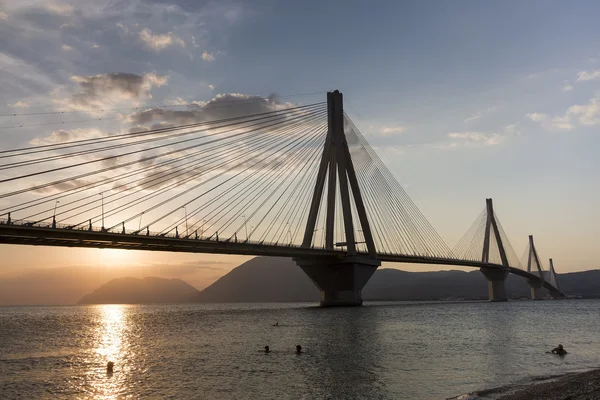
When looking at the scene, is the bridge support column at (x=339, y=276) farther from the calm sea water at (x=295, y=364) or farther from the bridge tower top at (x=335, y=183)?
the calm sea water at (x=295, y=364)

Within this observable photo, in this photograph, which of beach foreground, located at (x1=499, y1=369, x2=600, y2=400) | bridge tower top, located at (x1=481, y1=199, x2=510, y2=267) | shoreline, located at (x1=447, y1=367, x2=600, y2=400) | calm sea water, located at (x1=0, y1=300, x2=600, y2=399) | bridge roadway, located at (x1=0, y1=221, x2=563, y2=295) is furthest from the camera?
bridge tower top, located at (x1=481, y1=199, x2=510, y2=267)

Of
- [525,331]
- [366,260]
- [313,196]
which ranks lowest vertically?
[525,331]

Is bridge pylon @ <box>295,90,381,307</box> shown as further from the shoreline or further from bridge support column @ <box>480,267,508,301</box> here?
bridge support column @ <box>480,267,508,301</box>

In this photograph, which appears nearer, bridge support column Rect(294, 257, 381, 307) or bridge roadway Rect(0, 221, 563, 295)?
bridge roadway Rect(0, 221, 563, 295)

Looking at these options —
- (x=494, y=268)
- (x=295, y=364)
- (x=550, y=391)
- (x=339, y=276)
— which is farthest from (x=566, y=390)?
(x=494, y=268)

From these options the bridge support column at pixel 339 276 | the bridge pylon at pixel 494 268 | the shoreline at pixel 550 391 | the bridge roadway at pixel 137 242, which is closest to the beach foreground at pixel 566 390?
the shoreline at pixel 550 391

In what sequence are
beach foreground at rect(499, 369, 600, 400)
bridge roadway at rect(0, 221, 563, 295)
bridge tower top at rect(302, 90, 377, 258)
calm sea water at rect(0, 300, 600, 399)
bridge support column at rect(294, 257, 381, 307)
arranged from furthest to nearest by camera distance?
→ bridge support column at rect(294, 257, 381, 307) < bridge tower top at rect(302, 90, 377, 258) < bridge roadway at rect(0, 221, 563, 295) < calm sea water at rect(0, 300, 600, 399) < beach foreground at rect(499, 369, 600, 400)

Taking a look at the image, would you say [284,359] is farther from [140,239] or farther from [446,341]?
[140,239]

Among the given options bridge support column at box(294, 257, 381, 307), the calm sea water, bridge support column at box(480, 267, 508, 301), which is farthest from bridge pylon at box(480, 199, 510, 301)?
the calm sea water

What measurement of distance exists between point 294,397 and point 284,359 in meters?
11.7

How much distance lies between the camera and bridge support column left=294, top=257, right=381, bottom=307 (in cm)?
9256

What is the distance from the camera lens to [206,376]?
2945 centimetres

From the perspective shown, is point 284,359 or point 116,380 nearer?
point 116,380

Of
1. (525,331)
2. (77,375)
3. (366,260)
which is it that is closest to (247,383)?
(77,375)
